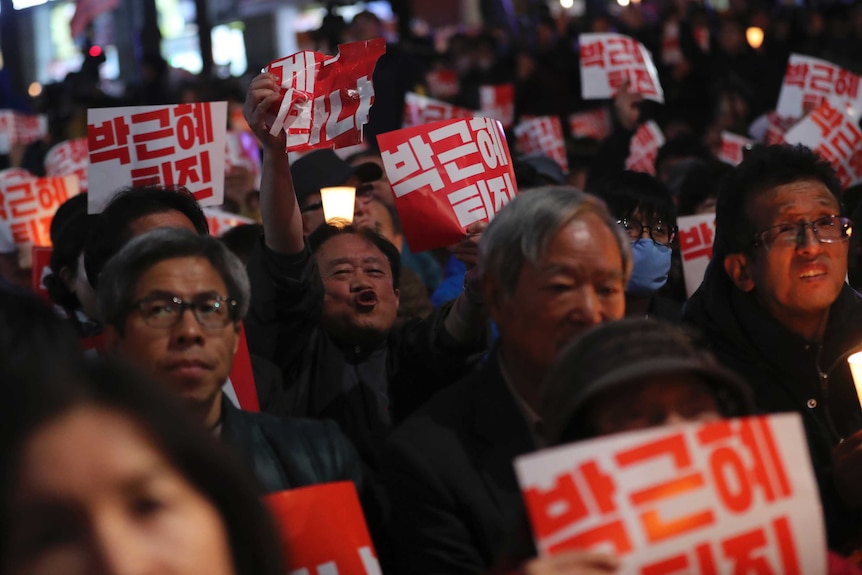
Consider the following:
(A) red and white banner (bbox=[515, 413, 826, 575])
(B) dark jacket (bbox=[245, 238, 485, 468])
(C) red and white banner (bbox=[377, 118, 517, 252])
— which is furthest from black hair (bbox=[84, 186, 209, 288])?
(A) red and white banner (bbox=[515, 413, 826, 575])

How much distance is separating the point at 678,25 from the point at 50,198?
7728 millimetres

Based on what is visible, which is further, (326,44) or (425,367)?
(326,44)

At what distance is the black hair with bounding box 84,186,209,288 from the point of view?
151 inches

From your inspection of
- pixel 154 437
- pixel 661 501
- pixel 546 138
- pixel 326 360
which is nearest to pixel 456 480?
pixel 661 501

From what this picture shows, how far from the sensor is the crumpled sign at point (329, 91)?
418 cm

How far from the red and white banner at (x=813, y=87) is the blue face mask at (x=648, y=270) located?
3.80m

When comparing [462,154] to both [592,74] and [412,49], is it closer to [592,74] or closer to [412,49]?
[592,74]

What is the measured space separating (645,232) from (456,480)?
7.42 ft

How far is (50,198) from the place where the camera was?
6.82 meters

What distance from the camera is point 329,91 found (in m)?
4.33

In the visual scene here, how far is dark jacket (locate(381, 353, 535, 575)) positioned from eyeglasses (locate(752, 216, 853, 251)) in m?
1.10

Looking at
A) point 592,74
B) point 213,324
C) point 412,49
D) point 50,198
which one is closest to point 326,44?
point 592,74

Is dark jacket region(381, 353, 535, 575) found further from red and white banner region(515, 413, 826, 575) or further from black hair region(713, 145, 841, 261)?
black hair region(713, 145, 841, 261)

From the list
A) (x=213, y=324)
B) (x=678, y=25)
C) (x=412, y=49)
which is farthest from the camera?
(x=412, y=49)
